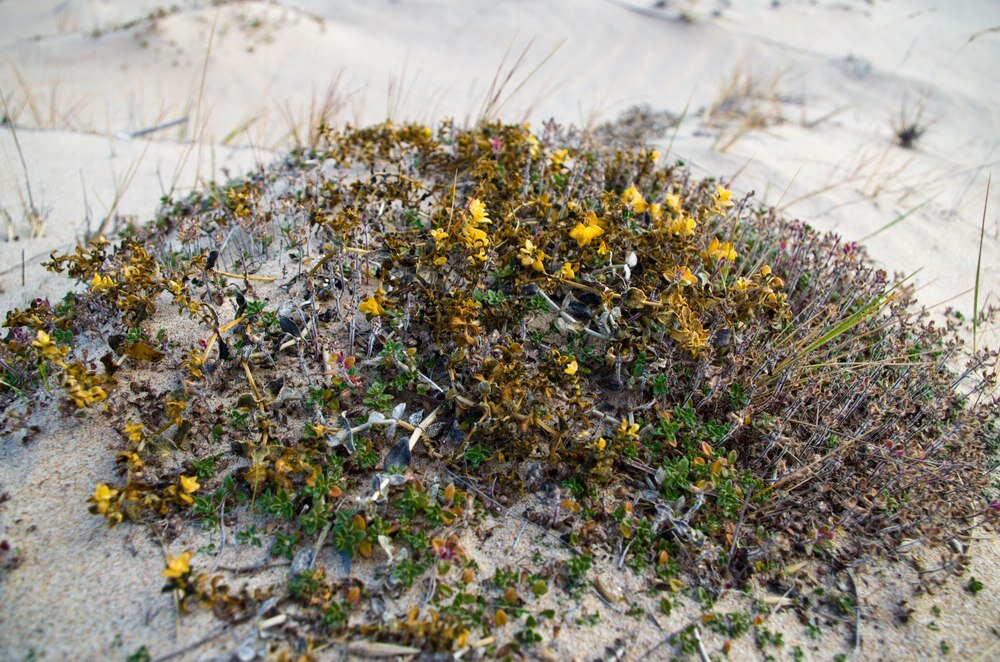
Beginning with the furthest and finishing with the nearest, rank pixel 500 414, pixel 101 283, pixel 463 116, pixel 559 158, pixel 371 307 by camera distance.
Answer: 1. pixel 463 116
2. pixel 559 158
3. pixel 101 283
4. pixel 371 307
5. pixel 500 414

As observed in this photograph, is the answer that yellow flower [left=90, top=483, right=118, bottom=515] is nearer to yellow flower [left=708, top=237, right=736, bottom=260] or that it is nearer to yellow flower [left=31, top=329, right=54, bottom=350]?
yellow flower [left=31, top=329, right=54, bottom=350]

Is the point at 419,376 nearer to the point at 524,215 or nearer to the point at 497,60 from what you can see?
the point at 524,215

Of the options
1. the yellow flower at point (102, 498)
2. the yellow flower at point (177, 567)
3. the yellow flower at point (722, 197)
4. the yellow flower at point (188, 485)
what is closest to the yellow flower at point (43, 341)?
the yellow flower at point (102, 498)

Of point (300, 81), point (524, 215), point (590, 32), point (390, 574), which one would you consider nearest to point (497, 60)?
point (590, 32)

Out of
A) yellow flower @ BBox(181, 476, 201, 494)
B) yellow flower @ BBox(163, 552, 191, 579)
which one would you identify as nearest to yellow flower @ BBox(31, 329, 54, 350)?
yellow flower @ BBox(181, 476, 201, 494)

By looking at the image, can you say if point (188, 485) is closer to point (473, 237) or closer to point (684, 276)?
point (473, 237)

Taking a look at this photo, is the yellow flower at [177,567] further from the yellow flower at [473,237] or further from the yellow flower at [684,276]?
the yellow flower at [684,276]

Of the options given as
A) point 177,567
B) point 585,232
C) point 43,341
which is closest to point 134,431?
point 43,341

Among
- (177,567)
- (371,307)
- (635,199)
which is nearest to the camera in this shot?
(177,567)
